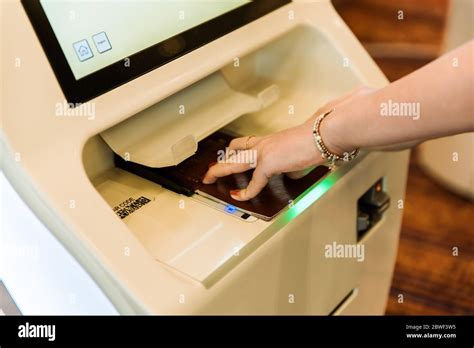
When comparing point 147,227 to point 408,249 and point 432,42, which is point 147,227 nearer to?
point 408,249

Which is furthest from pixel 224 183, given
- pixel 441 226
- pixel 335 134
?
pixel 441 226

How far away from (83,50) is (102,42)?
28 mm

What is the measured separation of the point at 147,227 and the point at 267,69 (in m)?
0.40

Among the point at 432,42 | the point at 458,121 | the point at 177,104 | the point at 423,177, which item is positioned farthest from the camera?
the point at 432,42

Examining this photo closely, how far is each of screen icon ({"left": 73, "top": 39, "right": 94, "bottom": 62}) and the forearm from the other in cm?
27

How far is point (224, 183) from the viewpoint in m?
0.73

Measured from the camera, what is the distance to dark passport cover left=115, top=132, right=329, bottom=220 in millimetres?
691

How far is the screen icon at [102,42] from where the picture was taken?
65 centimetres

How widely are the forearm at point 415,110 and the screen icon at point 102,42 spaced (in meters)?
0.26

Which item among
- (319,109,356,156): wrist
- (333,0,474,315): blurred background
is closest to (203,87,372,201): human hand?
(319,109,356,156): wrist

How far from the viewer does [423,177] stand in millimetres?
1811

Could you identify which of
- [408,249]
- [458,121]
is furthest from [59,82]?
[408,249]

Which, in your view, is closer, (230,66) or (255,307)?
(255,307)

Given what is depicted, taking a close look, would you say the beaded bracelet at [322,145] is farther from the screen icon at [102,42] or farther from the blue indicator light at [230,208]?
the screen icon at [102,42]
